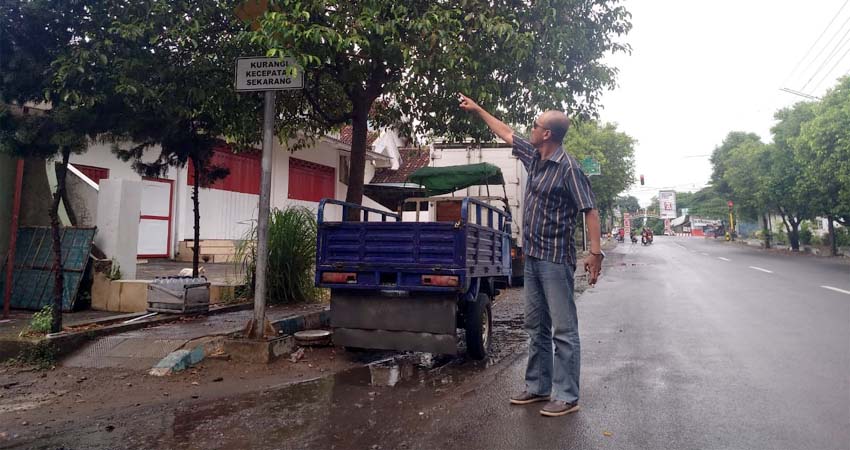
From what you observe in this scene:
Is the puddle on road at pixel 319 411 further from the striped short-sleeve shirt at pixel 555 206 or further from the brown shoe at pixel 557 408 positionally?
the striped short-sleeve shirt at pixel 555 206

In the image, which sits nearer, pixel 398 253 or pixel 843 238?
pixel 398 253

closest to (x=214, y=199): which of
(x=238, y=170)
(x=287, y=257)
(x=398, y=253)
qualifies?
(x=238, y=170)

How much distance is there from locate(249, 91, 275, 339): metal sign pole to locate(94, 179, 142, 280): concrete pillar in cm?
326

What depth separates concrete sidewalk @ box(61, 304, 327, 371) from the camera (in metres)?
5.54

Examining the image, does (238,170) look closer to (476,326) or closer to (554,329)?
(476,326)

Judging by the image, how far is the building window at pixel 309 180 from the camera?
56.5 feet

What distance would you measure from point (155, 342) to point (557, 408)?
4222mm

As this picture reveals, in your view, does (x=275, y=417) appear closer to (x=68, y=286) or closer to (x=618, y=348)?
(x=618, y=348)

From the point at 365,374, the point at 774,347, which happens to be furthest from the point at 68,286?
the point at 774,347

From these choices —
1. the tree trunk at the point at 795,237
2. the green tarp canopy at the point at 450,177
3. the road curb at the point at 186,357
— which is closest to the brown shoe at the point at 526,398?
the road curb at the point at 186,357

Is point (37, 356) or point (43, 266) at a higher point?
point (43, 266)

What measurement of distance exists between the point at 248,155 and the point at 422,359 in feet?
36.5

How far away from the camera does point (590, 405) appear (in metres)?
4.15

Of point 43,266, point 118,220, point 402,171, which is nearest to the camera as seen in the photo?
point 43,266
